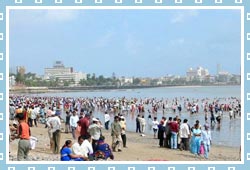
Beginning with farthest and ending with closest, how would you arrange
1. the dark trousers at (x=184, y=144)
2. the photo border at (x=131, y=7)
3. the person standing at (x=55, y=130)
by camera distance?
the dark trousers at (x=184, y=144) → the person standing at (x=55, y=130) → the photo border at (x=131, y=7)

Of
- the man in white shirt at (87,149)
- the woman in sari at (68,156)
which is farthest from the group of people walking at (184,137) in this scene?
the woman in sari at (68,156)

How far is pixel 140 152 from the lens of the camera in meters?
12.3

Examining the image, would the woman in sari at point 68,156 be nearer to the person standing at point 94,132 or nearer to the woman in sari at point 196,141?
the person standing at point 94,132

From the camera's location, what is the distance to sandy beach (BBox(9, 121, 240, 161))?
36.3 feet

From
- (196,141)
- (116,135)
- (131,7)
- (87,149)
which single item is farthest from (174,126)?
(131,7)

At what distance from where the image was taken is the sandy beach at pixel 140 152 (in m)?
11.1

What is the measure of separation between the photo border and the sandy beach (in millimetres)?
521

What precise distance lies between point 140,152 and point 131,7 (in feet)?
12.3

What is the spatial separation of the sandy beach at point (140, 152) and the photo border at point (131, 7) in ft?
1.71

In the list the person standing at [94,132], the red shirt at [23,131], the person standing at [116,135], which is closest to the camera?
the red shirt at [23,131]

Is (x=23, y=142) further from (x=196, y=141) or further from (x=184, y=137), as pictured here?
(x=184, y=137)

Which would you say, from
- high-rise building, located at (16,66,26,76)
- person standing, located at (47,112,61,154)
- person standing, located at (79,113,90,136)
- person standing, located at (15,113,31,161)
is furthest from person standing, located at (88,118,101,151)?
high-rise building, located at (16,66,26,76)
